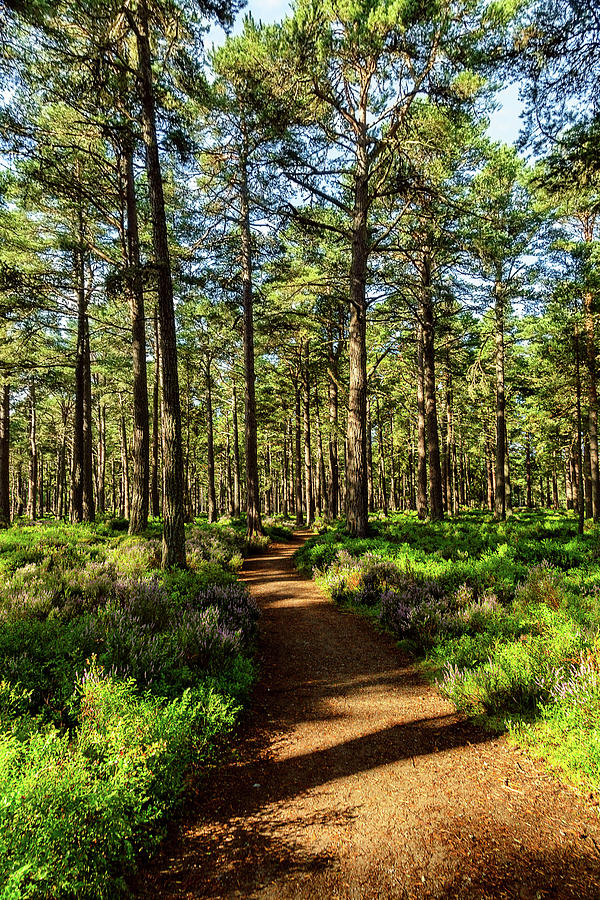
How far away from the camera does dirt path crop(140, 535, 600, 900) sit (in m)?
2.27

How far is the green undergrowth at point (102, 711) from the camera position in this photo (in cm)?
216

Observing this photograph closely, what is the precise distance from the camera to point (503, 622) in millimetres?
5285

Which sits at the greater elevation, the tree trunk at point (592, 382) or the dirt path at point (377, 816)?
the tree trunk at point (592, 382)

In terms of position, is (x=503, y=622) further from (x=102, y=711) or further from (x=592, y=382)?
(x=592, y=382)

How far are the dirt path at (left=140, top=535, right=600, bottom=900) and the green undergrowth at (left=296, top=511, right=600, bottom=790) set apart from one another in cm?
31

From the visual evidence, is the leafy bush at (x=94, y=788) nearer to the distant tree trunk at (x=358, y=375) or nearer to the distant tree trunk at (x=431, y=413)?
the distant tree trunk at (x=358, y=375)

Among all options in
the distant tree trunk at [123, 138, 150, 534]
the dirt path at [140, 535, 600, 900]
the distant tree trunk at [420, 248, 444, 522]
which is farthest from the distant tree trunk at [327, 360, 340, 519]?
the dirt path at [140, 535, 600, 900]

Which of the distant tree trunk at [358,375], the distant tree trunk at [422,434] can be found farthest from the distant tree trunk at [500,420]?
the distant tree trunk at [358,375]

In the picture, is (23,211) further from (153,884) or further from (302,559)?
(153,884)

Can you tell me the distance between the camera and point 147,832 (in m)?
2.52

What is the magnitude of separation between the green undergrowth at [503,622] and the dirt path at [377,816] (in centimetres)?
31

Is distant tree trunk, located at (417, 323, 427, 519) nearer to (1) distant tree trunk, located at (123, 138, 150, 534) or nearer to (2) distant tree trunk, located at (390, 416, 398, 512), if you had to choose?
(2) distant tree trunk, located at (390, 416, 398, 512)

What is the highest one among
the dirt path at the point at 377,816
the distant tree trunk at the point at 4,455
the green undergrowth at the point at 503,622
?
the distant tree trunk at the point at 4,455

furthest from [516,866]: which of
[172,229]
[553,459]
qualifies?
[553,459]
